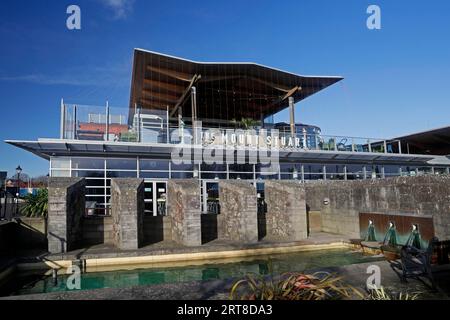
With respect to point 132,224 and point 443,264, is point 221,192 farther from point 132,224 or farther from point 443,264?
point 443,264

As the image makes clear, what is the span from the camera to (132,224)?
37.2ft

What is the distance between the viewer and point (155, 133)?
17.0 metres

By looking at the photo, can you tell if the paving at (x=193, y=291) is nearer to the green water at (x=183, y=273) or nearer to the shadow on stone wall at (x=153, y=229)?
the green water at (x=183, y=273)

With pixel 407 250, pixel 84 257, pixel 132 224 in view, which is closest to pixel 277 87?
A: pixel 132 224

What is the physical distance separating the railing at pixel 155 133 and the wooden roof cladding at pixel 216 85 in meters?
3.04

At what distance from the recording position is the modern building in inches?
632

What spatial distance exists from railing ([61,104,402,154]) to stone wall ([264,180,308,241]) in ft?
16.5

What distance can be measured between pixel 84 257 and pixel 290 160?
1365cm

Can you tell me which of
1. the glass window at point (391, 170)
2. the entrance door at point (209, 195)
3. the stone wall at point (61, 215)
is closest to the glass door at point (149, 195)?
the entrance door at point (209, 195)

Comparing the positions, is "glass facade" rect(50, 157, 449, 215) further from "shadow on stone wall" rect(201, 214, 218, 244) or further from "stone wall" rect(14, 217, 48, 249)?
"stone wall" rect(14, 217, 48, 249)

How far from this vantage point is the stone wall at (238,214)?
1262 cm

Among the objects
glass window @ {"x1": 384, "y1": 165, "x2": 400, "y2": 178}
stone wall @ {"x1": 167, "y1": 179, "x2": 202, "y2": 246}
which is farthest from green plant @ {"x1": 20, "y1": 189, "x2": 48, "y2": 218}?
glass window @ {"x1": 384, "y1": 165, "x2": 400, "y2": 178}

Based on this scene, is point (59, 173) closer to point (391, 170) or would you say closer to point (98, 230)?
point (98, 230)
